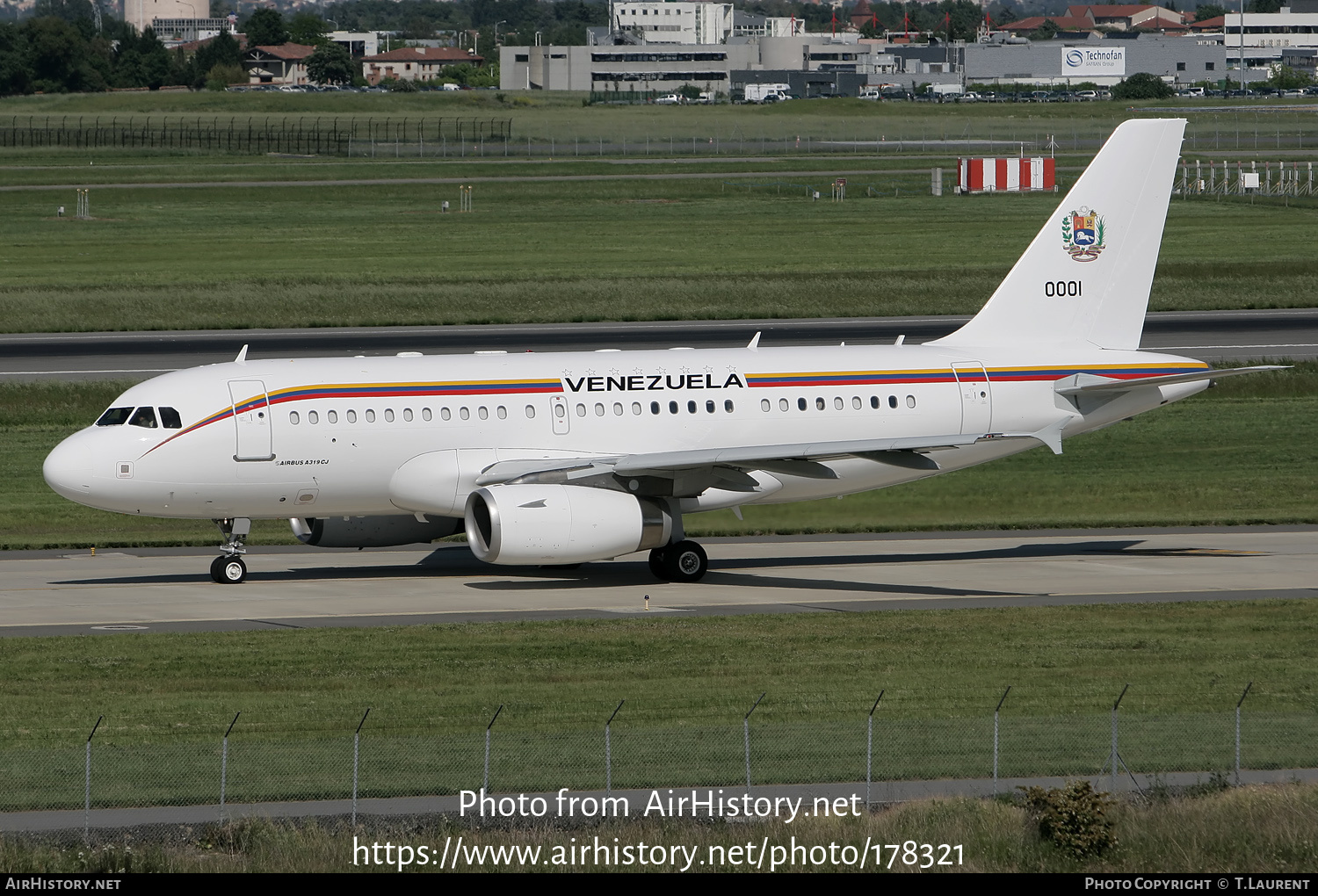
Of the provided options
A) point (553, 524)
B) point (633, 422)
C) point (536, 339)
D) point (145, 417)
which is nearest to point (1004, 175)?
point (536, 339)

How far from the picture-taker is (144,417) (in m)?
38.3

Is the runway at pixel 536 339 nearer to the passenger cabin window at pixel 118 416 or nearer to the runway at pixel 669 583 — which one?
the runway at pixel 669 583

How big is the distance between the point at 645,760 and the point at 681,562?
56.3 feet

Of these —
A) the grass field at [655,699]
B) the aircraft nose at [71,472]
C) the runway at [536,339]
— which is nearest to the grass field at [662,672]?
the grass field at [655,699]

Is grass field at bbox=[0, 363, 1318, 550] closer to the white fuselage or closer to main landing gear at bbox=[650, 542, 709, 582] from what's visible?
main landing gear at bbox=[650, 542, 709, 582]

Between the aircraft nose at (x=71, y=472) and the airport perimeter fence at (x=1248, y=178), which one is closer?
the aircraft nose at (x=71, y=472)

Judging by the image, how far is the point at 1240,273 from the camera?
90.2 metres

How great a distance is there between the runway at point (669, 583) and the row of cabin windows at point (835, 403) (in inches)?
154

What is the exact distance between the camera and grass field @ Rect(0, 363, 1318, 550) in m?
45.4

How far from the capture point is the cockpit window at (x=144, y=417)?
125 feet

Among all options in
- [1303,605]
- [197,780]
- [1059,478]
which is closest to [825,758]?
[197,780]

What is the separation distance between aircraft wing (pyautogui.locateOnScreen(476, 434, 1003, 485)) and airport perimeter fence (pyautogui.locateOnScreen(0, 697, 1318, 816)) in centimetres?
1336

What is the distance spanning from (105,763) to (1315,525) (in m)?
34.6

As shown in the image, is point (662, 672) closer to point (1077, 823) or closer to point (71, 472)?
point (1077, 823)
